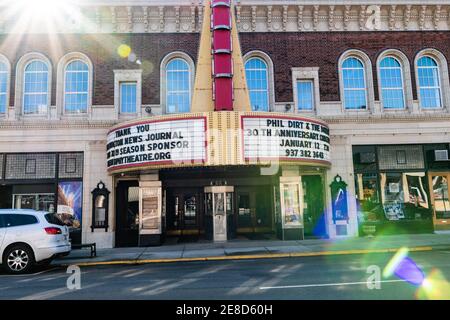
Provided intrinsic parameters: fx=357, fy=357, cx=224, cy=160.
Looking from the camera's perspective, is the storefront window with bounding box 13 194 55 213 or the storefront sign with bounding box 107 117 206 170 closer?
the storefront sign with bounding box 107 117 206 170

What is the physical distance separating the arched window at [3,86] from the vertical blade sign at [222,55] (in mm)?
10341

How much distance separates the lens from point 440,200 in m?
17.9

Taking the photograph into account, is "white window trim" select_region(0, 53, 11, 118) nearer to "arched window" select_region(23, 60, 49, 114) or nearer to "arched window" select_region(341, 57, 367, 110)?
"arched window" select_region(23, 60, 49, 114)

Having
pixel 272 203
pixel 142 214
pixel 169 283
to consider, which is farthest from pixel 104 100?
pixel 169 283

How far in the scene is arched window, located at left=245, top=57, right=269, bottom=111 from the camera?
18.0 metres

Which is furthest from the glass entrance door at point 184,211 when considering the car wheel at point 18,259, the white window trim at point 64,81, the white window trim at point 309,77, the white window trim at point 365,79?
the white window trim at point 365,79

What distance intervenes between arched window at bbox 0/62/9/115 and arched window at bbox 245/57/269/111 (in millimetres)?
11816

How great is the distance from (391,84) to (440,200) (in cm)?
636

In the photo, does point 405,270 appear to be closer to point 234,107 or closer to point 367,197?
point 367,197

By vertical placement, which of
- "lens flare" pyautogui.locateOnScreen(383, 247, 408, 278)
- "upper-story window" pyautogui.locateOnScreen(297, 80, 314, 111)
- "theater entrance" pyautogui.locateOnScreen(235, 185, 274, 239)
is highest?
"upper-story window" pyautogui.locateOnScreen(297, 80, 314, 111)

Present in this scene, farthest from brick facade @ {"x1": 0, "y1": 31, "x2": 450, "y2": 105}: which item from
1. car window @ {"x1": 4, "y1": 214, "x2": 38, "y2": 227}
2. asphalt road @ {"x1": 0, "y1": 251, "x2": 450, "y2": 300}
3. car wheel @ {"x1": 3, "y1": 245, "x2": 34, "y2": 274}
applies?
asphalt road @ {"x1": 0, "y1": 251, "x2": 450, "y2": 300}

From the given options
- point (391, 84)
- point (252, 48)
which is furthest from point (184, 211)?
point (391, 84)

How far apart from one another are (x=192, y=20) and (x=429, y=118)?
42.3 feet

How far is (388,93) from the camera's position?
60.6 feet
